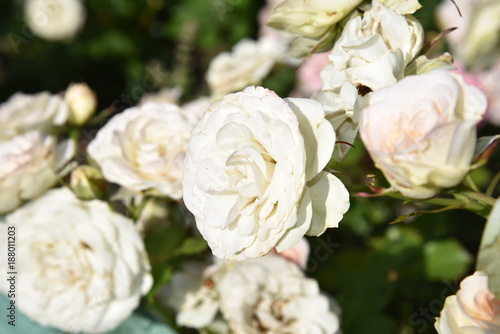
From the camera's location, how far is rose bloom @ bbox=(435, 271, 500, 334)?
397 millimetres

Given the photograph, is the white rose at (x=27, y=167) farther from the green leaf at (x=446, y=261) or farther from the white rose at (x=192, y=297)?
the green leaf at (x=446, y=261)

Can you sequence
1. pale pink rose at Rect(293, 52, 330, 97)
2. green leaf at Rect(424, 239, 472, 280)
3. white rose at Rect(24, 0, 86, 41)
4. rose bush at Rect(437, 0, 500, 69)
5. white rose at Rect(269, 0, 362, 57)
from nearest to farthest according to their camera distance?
white rose at Rect(269, 0, 362, 57), green leaf at Rect(424, 239, 472, 280), rose bush at Rect(437, 0, 500, 69), pale pink rose at Rect(293, 52, 330, 97), white rose at Rect(24, 0, 86, 41)

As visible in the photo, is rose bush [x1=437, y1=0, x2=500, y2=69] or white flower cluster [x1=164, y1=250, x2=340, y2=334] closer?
white flower cluster [x1=164, y1=250, x2=340, y2=334]

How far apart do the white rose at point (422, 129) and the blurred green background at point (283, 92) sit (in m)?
0.07

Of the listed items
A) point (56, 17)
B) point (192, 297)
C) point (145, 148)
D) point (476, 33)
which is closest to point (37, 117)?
Answer: point (145, 148)

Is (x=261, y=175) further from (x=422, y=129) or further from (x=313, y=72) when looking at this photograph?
(x=313, y=72)

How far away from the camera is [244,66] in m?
0.98

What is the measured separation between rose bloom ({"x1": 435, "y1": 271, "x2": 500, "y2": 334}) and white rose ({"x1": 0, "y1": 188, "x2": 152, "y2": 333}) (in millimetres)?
349

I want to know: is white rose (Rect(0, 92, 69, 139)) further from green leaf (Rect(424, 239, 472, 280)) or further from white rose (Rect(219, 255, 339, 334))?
green leaf (Rect(424, 239, 472, 280))

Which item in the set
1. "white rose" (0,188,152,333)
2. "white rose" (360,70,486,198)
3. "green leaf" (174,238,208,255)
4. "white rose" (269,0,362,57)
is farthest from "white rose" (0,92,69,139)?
"white rose" (360,70,486,198)

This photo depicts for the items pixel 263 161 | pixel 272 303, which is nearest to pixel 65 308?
pixel 272 303

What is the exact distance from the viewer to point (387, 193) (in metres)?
0.43

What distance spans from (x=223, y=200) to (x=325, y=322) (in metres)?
0.28

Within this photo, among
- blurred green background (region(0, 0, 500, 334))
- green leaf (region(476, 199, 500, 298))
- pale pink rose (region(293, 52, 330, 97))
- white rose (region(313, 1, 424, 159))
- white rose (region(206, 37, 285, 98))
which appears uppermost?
white rose (region(313, 1, 424, 159))
